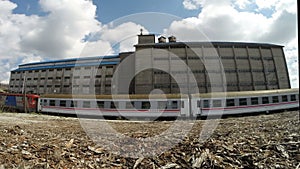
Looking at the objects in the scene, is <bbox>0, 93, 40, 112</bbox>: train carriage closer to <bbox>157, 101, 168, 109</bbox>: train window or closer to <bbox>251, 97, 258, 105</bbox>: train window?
<bbox>157, 101, 168, 109</bbox>: train window

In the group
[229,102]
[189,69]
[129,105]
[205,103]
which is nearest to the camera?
[205,103]

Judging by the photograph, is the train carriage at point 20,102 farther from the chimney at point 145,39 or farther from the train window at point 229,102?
the train window at point 229,102

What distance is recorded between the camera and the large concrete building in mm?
27484

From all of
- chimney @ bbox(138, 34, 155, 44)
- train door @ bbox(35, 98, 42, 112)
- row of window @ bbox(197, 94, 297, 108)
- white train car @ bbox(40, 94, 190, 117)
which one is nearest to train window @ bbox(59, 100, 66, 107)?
white train car @ bbox(40, 94, 190, 117)

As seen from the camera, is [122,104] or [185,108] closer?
[185,108]

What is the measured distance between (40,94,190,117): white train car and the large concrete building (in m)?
8.99

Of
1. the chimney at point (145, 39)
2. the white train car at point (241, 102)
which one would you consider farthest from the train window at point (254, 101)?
the chimney at point (145, 39)

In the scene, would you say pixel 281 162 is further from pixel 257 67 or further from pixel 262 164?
pixel 257 67

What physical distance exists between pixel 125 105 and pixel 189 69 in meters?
15.2

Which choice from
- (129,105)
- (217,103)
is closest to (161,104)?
(129,105)

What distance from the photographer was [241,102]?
16.3m

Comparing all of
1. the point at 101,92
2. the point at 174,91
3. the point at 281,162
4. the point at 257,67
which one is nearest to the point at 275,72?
the point at 257,67

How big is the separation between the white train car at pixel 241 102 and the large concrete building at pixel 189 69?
924cm

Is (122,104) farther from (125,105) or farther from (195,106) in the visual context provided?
(195,106)
